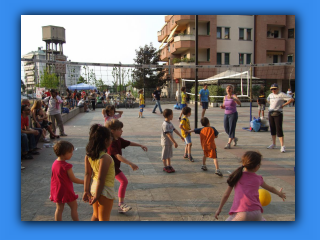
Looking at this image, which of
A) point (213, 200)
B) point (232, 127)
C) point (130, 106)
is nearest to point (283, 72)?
point (130, 106)

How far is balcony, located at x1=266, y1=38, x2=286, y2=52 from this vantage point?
3675 centimetres

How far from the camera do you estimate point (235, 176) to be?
3084mm

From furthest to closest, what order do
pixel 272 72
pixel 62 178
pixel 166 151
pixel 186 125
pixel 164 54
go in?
pixel 164 54 < pixel 272 72 < pixel 186 125 < pixel 166 151 < pixel 62 178

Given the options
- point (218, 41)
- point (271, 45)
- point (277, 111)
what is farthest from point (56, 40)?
point (277, 111)

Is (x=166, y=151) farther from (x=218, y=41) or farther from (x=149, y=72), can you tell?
(x=149, y=72)

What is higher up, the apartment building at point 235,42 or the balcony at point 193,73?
the apartment building at point 235,42

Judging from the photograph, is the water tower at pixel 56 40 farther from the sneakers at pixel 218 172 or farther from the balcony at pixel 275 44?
the balcony at pixel 275 44

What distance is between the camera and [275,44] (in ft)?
121

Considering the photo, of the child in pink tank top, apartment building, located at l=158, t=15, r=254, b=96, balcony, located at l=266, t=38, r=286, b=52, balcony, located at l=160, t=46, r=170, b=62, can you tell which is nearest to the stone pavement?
the child in pink tank top

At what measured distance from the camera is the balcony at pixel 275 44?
36750 mm

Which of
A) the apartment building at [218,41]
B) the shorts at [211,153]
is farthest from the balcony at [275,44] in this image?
the shorts at [211,153]

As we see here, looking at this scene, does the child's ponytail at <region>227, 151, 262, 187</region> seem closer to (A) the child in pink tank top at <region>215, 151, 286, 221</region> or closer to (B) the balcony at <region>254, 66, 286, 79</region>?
(A) the child in pink tank top at <region>215, 151, 286, 221</region>

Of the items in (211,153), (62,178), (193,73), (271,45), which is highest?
(271,45)
